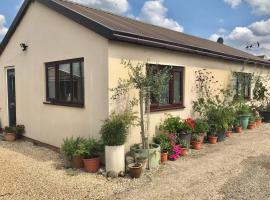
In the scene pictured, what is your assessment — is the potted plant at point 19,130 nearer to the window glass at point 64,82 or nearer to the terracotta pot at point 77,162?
the window glass at point 64,82

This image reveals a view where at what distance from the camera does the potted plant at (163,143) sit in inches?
259

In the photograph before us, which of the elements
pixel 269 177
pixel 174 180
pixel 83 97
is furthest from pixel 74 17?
pixel 269 177

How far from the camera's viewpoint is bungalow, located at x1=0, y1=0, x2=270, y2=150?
627cm

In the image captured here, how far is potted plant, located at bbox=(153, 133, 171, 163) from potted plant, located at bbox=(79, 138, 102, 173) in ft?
5.25

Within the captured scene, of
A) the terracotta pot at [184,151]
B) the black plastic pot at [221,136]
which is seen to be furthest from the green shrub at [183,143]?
the black plastic pot at [221,136]

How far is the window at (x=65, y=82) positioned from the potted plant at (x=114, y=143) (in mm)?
1456

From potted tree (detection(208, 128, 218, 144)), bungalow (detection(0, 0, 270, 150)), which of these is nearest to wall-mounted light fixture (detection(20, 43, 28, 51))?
bungalow (detection(0, 0, 270, 150))

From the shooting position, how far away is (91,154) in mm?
6047

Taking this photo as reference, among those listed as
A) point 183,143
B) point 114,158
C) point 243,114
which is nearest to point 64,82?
point 114,158

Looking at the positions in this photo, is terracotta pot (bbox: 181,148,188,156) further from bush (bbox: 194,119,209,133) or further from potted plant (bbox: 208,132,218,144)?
potted plant (bbox: 208,132,218,144)

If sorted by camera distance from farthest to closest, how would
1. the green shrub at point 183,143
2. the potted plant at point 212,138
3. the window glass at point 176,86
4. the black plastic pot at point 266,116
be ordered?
the black plastic pot at point 266,116, the potted plant at point 212,138, the window glass at point 176,86, the green shrub at point 183,143

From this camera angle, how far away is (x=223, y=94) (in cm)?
1084

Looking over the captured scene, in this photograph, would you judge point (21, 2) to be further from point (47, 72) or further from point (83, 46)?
point (83, 46)

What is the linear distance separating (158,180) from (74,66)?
368cm
